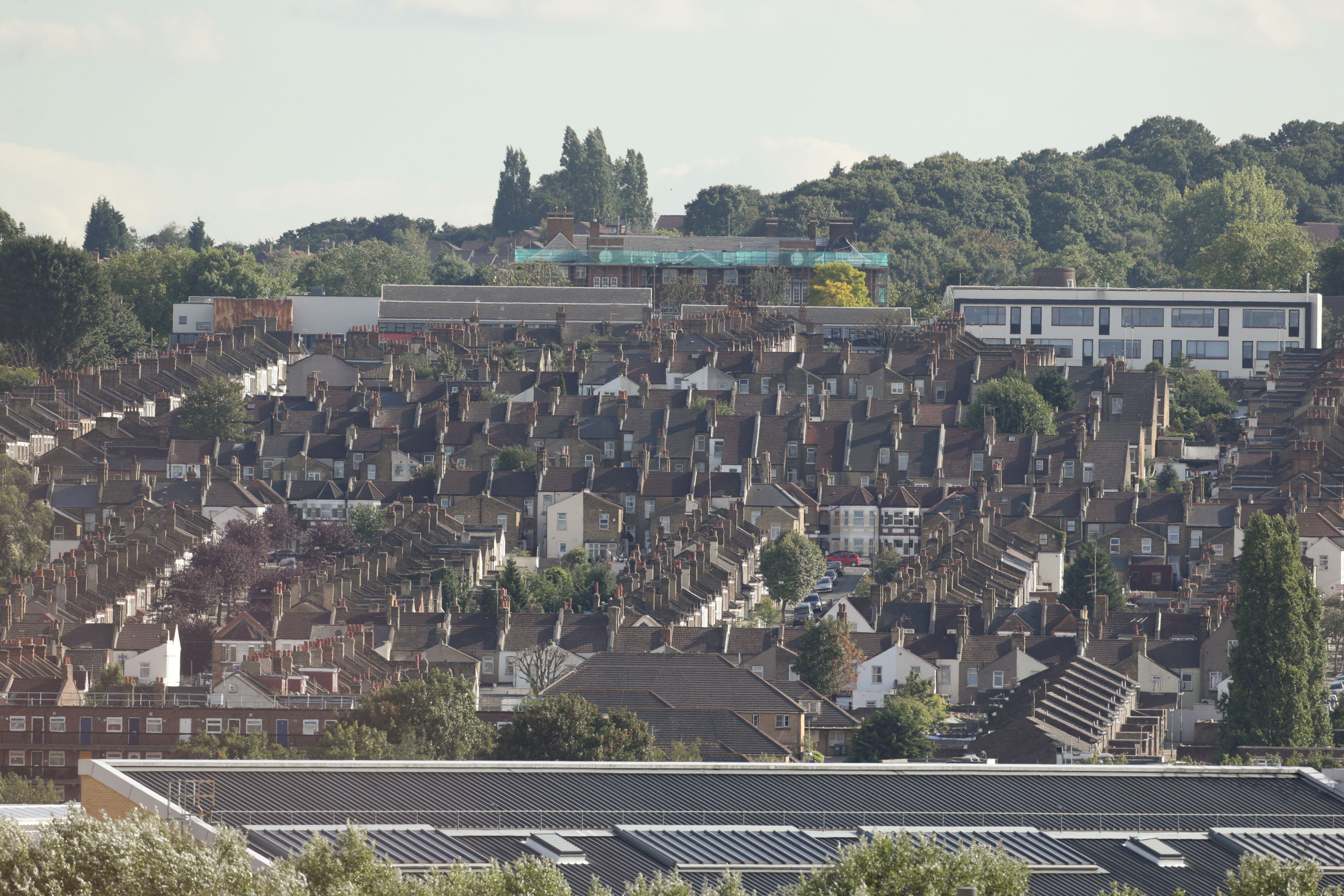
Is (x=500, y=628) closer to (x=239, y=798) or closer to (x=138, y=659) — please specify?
(x=138, y=659)

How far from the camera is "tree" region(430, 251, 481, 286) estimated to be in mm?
170750

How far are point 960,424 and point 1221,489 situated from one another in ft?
45.7

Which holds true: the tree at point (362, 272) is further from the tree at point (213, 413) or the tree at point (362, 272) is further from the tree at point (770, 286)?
the tree at point (213, 413)

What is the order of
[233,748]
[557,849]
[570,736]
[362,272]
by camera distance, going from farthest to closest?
[362,272], [233,748], [570,736], [557,849]

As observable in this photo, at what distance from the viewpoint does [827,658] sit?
75.7m

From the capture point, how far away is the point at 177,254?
6334 inches

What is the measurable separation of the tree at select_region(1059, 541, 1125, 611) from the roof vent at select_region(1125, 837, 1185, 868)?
5246cm

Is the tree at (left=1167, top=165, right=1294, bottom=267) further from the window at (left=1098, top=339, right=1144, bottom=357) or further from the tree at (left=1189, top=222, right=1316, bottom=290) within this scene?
the window at (left=1098, top=339, right=1144, bottom=357)

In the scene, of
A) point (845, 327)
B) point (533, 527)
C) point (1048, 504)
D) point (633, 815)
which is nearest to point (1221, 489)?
point (1048, 504)

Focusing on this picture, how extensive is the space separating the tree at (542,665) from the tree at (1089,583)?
19.8 meters

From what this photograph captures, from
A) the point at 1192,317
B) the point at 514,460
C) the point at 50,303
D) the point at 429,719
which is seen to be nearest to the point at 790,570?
the point at 514,460

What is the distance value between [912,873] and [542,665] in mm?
50380

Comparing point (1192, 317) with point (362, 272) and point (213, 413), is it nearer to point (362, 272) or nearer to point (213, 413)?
point (213, 413)

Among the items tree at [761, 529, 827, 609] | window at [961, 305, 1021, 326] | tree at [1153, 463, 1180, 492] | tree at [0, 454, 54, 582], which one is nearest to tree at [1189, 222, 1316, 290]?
window at [961, 305, 1021, 326]
